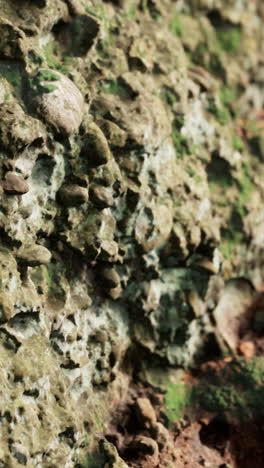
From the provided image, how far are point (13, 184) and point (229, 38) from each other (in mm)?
4773

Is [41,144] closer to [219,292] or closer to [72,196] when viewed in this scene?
[72,196]

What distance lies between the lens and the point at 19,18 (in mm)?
4555

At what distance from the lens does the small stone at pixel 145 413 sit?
4.89 m

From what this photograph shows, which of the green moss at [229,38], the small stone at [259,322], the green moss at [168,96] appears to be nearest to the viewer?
the green moss at [168,96]

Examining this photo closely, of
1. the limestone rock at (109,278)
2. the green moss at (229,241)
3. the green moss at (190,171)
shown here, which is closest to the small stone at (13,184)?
the limestone rock at (109,278)


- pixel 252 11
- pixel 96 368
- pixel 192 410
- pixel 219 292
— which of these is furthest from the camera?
pixel 252 11

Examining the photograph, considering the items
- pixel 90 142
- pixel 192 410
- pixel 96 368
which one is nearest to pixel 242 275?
pixel 192 410

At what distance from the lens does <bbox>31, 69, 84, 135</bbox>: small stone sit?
420 cm

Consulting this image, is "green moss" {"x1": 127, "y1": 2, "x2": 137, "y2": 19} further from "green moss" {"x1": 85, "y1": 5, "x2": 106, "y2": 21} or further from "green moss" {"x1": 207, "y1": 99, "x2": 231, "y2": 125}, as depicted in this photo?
"green moss" {"x1": 207, "y1": 99, "x2": 231, "y2": 125}

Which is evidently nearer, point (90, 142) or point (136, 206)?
point (90, 142)

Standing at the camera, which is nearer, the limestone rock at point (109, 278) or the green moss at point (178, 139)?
the limestone rock at point (109, 278)

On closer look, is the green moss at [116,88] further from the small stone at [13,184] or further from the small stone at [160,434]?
the small stone at [160,434]

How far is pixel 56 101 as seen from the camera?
4.23 meters

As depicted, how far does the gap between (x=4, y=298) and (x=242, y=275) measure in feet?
11.3
